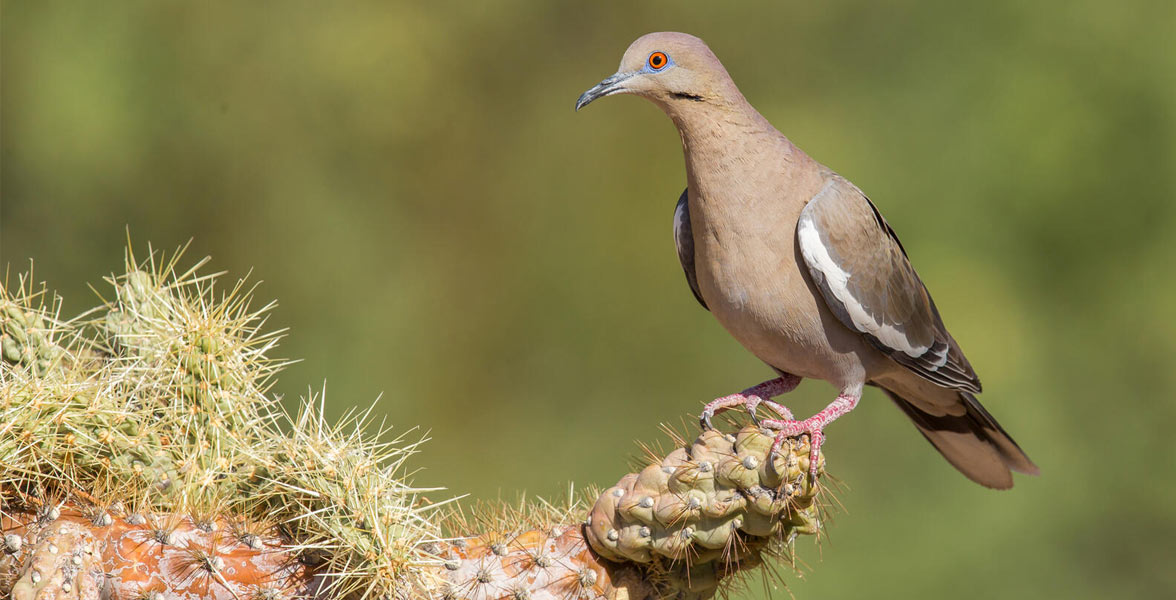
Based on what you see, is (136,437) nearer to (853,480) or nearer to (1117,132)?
(853,480)

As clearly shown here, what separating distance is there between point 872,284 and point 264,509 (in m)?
1.69

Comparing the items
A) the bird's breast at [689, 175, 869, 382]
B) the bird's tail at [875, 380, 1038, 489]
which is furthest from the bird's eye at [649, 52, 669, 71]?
the bird's tail at [875, 380, 1038, 489]

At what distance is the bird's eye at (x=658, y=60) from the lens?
103 inches

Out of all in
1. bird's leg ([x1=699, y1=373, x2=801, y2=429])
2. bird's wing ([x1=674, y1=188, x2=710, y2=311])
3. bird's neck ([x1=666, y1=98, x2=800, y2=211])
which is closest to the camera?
bird's leg ([x1=699, y1=373, x2=801, y2=429])

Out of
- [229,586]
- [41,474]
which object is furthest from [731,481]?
[41,474]

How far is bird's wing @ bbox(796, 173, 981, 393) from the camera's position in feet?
8.98

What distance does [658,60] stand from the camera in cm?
263

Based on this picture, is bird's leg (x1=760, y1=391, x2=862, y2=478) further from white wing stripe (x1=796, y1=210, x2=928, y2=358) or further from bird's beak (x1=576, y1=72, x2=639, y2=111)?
bird's beak (x1=576, y1=72, x2=639, y2=111)

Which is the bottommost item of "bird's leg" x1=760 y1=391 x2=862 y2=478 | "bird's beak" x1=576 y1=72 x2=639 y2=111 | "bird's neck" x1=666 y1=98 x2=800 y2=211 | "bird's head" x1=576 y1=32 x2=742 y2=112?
"bird's leg" x1=760 y1=391 x2=862 y2=478

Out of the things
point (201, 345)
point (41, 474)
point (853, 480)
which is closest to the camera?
point (41, 474)

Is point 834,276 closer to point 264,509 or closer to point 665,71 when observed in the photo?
point 665,71

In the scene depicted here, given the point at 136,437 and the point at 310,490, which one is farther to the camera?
the point at 136,437

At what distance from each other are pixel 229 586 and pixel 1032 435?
5.83 meters

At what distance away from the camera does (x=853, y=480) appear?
666 centimetres
